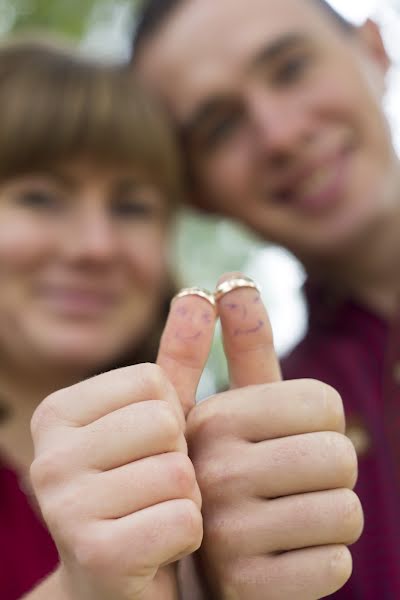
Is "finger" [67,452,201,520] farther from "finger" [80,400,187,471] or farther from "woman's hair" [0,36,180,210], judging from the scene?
"woman's hair" [0,36,180,210]

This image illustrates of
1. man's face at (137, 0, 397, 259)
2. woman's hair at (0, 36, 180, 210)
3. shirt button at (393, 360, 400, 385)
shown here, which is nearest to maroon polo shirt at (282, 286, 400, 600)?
shirt button at (393, 360, 400, 385)

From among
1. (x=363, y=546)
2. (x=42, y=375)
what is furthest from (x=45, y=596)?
(x=42, y=375)

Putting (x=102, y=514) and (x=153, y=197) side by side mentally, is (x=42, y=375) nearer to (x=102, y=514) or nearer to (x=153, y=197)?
(x=153, y=197)

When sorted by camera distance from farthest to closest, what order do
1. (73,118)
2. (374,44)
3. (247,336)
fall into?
(374,44), (73,118), (247,336)

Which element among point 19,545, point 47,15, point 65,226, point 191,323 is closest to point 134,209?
point 65,226

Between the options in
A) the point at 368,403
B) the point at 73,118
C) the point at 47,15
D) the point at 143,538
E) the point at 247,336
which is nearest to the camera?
the point at 143,538

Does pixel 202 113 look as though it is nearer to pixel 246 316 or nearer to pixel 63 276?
pixel 63 276

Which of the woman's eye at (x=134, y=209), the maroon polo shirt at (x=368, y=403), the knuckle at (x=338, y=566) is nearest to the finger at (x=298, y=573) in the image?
the knuckle at (x=338, y=566)

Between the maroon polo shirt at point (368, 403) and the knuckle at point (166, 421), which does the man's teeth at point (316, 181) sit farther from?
the knuckle at point (166, 421)
